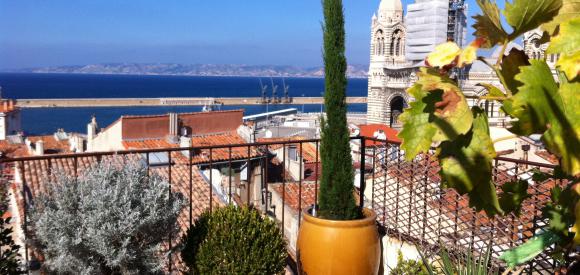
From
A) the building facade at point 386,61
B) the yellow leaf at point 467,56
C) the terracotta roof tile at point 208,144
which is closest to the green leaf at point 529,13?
the yellow leaf at point 467,56

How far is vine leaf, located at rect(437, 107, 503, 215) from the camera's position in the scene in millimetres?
1247

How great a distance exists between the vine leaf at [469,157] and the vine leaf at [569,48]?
22 cm

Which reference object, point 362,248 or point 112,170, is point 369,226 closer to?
point 362,248

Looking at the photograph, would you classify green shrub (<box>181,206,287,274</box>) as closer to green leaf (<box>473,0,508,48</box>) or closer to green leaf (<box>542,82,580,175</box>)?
green leaf (<box>473,0,508,48</box>)

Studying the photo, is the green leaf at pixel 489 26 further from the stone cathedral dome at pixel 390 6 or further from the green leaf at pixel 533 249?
the stone cathedral dome at pixel 390 6

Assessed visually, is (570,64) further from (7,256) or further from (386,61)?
(386,61)

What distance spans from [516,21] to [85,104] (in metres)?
92.4

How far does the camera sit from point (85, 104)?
87250 mm

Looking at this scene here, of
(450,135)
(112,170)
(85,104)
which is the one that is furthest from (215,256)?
(85,104)

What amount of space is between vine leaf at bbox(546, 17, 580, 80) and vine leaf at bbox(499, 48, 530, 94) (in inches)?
8.9

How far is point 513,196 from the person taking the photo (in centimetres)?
168

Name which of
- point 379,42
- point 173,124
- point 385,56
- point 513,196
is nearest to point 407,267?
point 513,196

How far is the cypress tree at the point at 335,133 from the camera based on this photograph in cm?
369

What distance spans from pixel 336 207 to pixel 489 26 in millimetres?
2588
